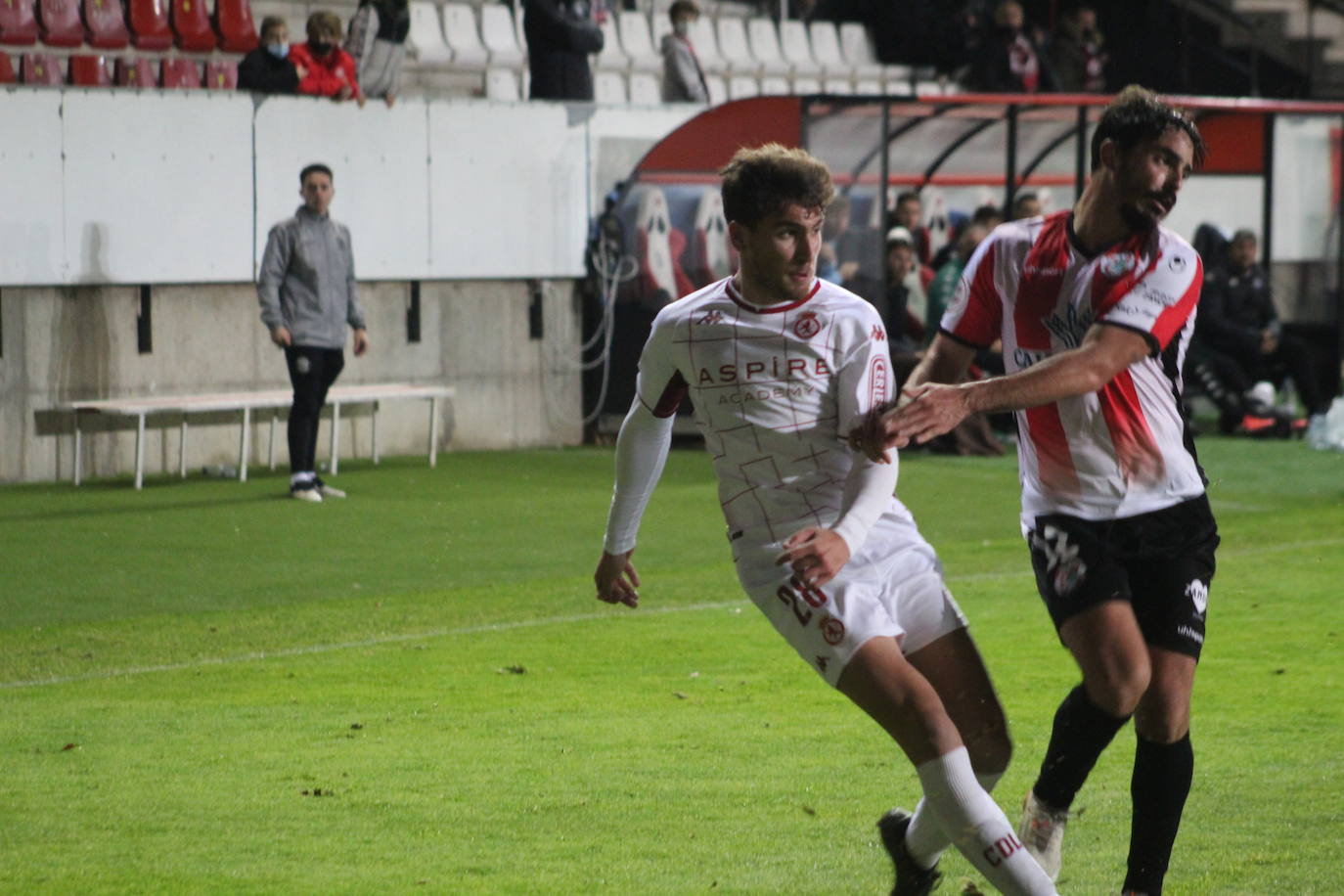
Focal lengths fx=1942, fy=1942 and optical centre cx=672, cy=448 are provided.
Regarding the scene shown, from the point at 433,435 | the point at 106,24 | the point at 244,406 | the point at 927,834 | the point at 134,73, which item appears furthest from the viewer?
the point at 106,24

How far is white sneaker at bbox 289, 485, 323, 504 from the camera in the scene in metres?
12.8

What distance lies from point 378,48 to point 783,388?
40.7 feet

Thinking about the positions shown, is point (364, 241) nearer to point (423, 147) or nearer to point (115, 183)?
point (423, 147)

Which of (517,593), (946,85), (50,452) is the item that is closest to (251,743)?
(517,593)

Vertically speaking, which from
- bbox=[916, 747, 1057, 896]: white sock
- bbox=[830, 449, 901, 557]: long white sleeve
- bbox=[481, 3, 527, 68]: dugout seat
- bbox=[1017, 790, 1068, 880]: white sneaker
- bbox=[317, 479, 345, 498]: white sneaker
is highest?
bbox=[481, 3, 527, 68]: dugout seat

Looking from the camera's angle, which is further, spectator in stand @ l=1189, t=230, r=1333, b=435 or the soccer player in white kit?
spectator in stand @ l=1189, t=230, r=1333, b=435

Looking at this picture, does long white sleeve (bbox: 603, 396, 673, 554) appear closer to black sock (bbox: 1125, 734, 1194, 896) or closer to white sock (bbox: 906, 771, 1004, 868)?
white sock (bbox: 906, 771, 1004, 868)

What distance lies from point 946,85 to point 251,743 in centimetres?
1836

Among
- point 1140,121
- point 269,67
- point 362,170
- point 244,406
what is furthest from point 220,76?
point 1140,121

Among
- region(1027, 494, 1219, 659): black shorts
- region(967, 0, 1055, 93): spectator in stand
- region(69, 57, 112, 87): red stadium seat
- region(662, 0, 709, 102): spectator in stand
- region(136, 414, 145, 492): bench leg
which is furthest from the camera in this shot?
region(967, 0, 1055, 93): spectator in stand

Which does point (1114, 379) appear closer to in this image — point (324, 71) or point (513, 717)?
point (513, 717)

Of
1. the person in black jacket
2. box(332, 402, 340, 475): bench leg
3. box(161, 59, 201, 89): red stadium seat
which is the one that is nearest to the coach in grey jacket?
box(332, 402, 340, 475): bench leg

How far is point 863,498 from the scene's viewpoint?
4.01 m

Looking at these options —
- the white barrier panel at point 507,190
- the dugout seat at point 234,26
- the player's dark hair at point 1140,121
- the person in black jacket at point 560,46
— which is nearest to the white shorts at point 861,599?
the player's dark hair at point 1140,121
